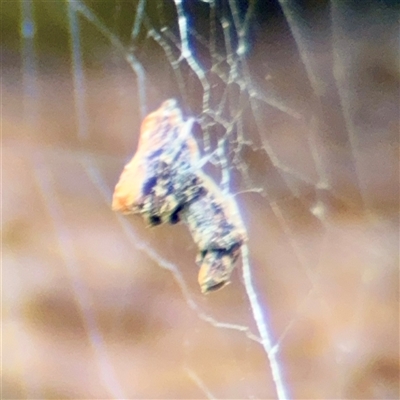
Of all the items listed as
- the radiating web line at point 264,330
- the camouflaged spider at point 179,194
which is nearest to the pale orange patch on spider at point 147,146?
the camouflaged spider at point 179,194

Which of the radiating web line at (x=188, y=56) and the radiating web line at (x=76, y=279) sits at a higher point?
the radiating web line at (x=188, y=56)

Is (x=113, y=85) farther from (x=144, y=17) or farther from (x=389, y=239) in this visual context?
(x=389, y=239)

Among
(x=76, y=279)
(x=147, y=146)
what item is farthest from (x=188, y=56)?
(x=76, y=279)

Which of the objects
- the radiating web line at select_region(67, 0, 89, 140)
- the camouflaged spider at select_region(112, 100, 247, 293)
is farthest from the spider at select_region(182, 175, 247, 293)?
the radiating web line at select_region(67, 0, 89, 140)

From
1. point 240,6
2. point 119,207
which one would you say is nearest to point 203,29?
point 240,6

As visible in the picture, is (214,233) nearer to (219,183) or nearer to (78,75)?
(219,183)

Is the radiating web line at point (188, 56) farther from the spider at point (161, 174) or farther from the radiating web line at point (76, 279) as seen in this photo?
the radiating web line at point (76, 279)
